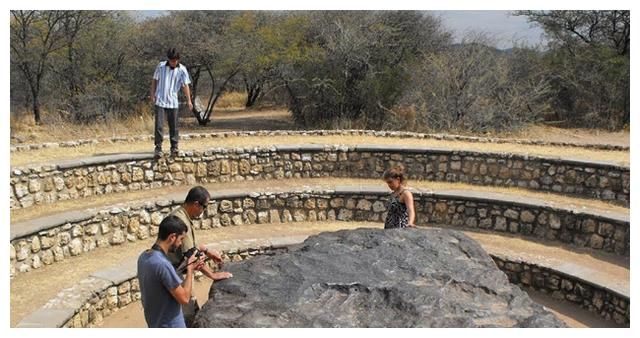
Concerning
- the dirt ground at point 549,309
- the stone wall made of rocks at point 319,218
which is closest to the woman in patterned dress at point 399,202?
the dirt ground at point 549,309

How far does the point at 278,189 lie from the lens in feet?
34.6

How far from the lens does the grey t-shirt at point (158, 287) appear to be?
13.4 ft

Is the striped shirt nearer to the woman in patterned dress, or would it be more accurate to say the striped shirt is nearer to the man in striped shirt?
the man in striped shirt

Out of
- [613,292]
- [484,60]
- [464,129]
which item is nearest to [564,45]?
[484,60]

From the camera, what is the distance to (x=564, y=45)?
2416cm

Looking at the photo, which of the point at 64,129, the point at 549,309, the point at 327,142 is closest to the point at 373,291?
the point at 549,309

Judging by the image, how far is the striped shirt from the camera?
9633mm

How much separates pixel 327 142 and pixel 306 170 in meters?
1.39

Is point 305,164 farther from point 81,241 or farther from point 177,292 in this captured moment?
point 177,292

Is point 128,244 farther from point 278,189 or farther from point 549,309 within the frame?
point 549,309

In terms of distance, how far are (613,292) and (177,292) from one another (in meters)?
5.38

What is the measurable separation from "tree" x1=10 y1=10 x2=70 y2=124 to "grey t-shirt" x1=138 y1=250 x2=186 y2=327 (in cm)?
1833

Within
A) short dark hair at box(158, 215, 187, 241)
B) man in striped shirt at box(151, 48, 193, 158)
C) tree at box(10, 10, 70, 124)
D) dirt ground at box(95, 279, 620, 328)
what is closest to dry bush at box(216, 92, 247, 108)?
tree at box(10, 10, 70, 124)

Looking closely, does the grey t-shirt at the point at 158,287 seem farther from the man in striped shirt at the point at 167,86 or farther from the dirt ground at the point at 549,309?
the man in striped shirt at the point at 167,86
